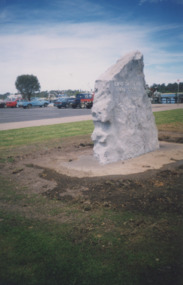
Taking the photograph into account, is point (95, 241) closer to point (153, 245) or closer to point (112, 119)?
point (153, 245)

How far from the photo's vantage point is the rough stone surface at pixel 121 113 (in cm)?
631

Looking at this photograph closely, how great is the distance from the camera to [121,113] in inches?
256

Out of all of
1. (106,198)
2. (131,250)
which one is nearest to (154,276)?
(131,250)

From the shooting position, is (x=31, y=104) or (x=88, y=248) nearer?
(x=88, y=248)

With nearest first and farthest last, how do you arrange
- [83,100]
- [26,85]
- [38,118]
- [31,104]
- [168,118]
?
[168,118], [38,118], [83,100], [31,104], [26,85]

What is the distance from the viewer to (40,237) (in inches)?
124

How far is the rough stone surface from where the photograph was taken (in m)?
6.31

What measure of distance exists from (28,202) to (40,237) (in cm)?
121

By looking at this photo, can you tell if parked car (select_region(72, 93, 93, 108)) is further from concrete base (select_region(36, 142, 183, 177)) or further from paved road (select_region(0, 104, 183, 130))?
concrete base (select_region(36, 142, 183, 177))

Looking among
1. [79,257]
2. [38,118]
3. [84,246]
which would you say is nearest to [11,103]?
[38,118]

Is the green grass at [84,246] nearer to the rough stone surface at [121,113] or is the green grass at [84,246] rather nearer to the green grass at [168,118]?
the rough stone surface at [121,113]

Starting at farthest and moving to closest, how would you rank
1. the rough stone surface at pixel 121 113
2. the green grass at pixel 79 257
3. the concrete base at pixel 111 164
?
the rough stone surface at pixel 121 113
the concrete base at pixel 111 164
the green grass at pixel 79 257

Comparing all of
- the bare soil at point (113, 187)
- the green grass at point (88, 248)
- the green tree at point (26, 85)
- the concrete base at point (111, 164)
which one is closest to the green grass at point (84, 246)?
the green grass at point (88, 248)

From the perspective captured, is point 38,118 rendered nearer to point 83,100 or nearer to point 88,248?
point 83,100
